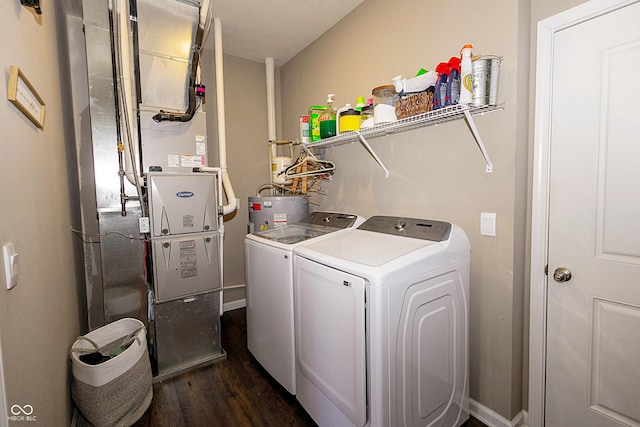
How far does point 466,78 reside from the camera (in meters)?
1.41

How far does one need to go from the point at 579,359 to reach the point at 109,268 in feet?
9.65

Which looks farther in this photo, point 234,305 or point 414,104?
point 234,305

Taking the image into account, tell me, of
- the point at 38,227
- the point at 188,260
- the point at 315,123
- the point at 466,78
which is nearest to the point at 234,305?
the point at 188,260

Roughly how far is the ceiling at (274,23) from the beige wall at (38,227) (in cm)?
119

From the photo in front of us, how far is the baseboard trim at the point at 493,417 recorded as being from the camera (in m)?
1.60

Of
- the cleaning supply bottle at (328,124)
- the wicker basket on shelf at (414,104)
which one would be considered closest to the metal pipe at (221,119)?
the cleaning supply bottle at (328,124)

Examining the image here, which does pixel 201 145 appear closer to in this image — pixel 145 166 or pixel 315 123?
pixel 145 166

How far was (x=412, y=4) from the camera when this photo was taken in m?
1.94

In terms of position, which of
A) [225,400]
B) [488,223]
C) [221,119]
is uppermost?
[221,119]

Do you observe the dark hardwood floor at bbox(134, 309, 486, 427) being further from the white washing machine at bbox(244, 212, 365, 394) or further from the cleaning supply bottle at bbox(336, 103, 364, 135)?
the cleaning supply bottle at bbox(336, 103, 364, 135)

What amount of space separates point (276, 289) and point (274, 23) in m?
2.27

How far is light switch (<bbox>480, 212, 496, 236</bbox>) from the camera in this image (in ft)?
5.25

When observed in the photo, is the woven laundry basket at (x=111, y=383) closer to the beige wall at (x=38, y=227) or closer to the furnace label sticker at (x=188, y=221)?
the beige wall at (x=38, y=227)

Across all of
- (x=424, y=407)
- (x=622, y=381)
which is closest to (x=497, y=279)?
(x=622, y=381)
